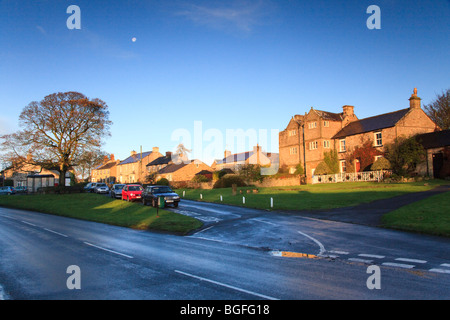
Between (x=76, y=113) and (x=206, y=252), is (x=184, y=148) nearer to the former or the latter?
(x=76, y=113)

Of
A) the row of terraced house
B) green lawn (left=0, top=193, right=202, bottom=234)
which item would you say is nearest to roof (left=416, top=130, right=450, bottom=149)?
the row of terraced house

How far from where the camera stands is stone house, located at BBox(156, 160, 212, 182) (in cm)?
7697

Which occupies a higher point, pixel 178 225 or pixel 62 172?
pixel 62 172

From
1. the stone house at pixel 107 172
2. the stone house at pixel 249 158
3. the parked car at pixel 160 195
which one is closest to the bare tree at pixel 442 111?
the stone house at pixel 249 158

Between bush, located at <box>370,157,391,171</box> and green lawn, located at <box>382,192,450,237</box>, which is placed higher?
bush, located at <box>370,157,391,171</box>

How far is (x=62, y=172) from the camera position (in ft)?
158

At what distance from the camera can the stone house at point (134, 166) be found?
3575 inches

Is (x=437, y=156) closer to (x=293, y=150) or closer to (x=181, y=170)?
(x=293, y=150)

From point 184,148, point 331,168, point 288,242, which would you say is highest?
point 184,148

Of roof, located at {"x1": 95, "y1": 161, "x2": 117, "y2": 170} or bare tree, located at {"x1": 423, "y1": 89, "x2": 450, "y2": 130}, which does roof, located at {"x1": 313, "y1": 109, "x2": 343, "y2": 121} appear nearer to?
bare tree, located at {"x1": 423, "y1": 89, "x2": 450, "y2": 130}

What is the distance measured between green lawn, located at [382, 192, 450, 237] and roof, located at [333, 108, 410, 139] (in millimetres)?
25018

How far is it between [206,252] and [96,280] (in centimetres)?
456
